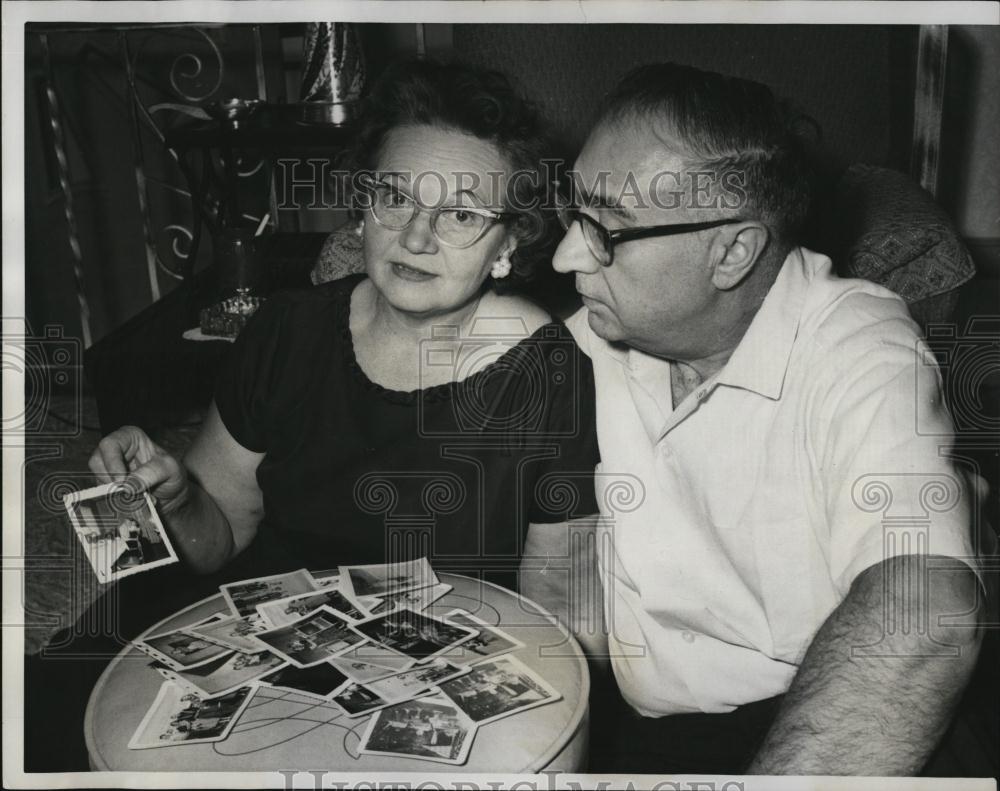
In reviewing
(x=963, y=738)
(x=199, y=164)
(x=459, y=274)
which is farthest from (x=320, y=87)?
(x=963, y=738)

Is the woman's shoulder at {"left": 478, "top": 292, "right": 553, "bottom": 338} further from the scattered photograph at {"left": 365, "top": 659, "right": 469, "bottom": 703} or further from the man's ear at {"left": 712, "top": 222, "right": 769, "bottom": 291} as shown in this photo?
the scattered photograph at {"left": 365, "top": 659, "right": 469, "bottom": 703}

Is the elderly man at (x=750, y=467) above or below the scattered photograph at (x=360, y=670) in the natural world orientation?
above

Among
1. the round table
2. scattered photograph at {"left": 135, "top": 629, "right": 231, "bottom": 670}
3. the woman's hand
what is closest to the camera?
the round table

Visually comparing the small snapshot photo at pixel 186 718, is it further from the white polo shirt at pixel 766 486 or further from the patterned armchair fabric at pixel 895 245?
the patterned armchair fabric at pixel 895 245

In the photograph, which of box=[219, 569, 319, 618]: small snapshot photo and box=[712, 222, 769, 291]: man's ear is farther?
box=[219, 569, 319, 618]: small snapshot photo

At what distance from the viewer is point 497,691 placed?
3.44ft

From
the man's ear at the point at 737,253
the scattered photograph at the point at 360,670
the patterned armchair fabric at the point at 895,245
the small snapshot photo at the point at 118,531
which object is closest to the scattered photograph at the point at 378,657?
the scattered photograph at the point at 360,670

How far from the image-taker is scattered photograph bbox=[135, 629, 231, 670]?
1.10m

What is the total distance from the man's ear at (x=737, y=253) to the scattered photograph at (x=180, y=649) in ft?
2.63

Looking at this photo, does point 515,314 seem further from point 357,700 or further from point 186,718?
point 186,718

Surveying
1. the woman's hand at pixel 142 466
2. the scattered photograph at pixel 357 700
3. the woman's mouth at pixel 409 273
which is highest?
the woman's mouth at pixel 409 273

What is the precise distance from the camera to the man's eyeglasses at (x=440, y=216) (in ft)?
3.73

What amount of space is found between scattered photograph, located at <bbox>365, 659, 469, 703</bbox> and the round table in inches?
1.6

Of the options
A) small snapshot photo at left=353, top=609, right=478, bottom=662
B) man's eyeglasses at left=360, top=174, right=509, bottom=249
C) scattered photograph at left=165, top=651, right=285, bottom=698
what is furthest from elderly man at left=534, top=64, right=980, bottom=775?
scattered photograph at left=165, top=651, right=285, bottom=698
